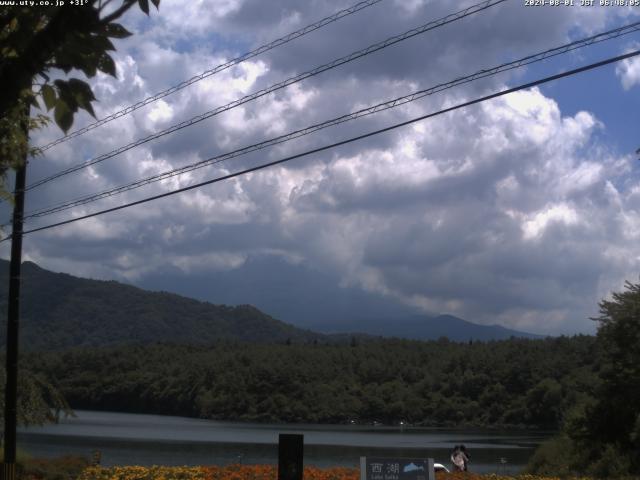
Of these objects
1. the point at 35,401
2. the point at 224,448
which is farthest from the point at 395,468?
the point at 224,448

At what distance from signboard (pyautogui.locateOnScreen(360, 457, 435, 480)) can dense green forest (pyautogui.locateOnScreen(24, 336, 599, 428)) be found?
2775 inches

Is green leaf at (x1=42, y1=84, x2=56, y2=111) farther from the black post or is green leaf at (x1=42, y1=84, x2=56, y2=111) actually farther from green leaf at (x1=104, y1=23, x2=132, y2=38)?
the black post

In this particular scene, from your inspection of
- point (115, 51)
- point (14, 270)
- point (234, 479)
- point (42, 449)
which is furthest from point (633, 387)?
point (42, 449)

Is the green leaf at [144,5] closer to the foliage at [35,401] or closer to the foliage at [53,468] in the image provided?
the foliage at [53,468]

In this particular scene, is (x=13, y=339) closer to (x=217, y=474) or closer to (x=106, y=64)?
(x=217, y=474)

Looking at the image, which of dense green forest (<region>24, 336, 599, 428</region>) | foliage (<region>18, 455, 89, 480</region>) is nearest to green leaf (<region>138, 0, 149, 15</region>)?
foliage (<region>18, 455, 89, 480</region>)

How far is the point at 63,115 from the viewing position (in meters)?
4.44

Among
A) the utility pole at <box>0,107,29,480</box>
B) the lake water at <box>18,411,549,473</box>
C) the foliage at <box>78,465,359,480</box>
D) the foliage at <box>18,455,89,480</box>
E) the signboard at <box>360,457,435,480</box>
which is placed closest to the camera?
the signboard at <box>360,457,435,480</box>

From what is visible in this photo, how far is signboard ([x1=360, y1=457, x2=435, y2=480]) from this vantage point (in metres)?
12.5

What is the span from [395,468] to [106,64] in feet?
30.7

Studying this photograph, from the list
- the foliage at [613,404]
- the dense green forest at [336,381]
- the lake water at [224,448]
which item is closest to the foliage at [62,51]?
the foliage at [613,404]

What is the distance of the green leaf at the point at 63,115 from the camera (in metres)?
4.43

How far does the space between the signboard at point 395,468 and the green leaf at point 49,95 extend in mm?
9135

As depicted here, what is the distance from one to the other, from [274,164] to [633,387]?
14350mm
